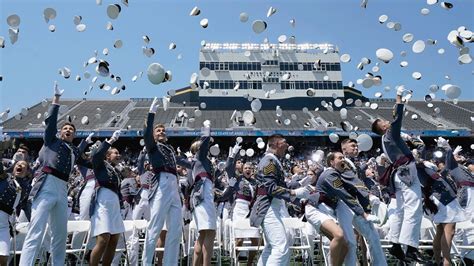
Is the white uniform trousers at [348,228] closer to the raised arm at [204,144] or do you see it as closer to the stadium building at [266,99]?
the raised arm at [204,144]

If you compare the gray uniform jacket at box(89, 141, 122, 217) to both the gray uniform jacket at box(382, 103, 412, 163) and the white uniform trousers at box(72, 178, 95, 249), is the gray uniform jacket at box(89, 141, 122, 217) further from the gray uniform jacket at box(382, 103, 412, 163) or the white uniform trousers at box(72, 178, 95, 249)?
the gray uniform jacket at box(382, 103, 412, 163)

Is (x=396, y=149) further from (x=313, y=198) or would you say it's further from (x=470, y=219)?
(x=470, y=219)

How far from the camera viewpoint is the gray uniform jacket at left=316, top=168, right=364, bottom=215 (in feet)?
18.6

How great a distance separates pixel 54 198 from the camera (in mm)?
5559

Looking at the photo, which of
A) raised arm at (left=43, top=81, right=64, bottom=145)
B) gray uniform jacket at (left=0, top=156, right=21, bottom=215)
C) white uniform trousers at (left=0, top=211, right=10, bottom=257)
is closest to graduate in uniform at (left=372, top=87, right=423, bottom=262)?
raised arm at (left=43, top=81, right=64, bottom=145)

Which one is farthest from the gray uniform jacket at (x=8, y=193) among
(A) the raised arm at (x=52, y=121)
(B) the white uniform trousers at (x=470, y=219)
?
(B) the white uniform trousers at (x=470, y=219)

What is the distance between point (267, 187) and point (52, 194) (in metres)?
2.88

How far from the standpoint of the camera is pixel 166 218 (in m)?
5.98

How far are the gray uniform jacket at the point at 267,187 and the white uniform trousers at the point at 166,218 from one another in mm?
1103

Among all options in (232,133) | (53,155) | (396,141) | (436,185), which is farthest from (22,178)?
(232,133)

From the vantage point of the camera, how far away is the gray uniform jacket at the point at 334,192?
224 inches

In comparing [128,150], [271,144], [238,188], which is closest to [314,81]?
[128,150]

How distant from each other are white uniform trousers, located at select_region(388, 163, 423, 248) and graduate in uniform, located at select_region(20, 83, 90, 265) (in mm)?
4741

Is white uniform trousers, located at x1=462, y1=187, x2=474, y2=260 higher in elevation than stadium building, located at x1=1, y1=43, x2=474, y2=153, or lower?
lower
